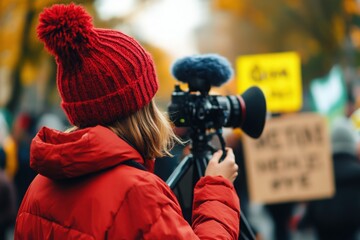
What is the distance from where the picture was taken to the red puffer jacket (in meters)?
2.19

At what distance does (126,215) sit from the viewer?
7.18 ft

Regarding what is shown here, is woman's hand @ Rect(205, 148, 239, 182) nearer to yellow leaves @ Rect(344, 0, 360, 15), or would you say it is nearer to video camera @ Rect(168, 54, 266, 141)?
video camera @ Rect(168, 54, 266, 141)

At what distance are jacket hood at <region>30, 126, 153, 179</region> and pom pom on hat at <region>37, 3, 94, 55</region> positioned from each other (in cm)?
24

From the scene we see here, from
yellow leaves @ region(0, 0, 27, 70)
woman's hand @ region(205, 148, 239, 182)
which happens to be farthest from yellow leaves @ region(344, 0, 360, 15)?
woman's hand @ region(205, 148, 239, 182)

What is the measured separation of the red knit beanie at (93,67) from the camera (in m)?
2.27

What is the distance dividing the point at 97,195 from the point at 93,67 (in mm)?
363

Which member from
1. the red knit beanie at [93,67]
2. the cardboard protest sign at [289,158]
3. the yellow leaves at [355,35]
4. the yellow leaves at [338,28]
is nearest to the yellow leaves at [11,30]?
the cardboard protest sign at [289,158]

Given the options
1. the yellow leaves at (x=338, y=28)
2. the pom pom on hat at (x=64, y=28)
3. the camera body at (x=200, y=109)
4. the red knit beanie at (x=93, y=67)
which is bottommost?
the yellow leaves at (x=338, y=28)

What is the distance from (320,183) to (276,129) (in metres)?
0.67

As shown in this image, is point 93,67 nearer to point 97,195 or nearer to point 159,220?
point 97,195

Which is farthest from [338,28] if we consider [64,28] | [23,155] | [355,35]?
[64,28]

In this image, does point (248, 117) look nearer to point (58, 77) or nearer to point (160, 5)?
point (58, 77)

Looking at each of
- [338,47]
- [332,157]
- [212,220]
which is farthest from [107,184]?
[338,47]

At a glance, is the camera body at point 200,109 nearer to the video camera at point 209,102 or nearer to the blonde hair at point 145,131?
the video camera at point 209,102
